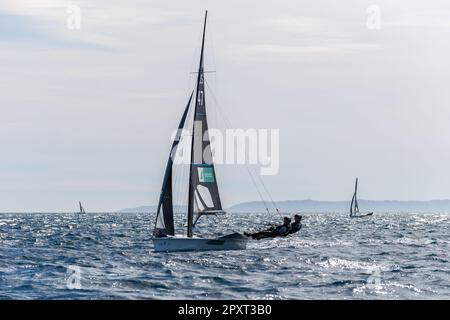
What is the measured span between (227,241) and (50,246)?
1503 centimetres

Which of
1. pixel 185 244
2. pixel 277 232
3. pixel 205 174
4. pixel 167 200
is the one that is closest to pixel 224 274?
pixel 185 244

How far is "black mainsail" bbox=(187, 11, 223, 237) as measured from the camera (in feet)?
159

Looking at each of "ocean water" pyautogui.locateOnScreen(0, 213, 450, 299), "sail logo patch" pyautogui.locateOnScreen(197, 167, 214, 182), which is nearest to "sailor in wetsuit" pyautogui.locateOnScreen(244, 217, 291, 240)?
"ocean water" pyautogui.locateOnScreen(0, 213, 450, 299)

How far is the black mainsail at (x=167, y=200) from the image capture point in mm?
46844

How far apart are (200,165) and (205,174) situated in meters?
0.63

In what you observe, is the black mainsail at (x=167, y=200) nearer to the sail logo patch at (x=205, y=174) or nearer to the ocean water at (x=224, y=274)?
the ocean water at (x=224, y=274)

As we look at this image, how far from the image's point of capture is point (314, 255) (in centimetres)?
4859

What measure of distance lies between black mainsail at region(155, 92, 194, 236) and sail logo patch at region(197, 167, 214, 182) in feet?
6.93

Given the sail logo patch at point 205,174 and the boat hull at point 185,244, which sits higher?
the sail logo patch at point 205,174

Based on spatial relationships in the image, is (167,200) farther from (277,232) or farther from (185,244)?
(277,232)

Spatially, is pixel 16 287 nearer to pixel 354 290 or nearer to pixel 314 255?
pixel 354 290

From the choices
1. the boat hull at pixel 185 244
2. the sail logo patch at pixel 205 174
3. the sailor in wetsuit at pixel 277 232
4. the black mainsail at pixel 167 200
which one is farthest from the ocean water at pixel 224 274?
the sail logo patch at pixel 205 174

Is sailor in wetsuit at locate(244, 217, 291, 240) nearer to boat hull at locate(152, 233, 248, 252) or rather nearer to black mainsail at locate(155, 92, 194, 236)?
boat hull at locate(152, 233, 248, 252)
